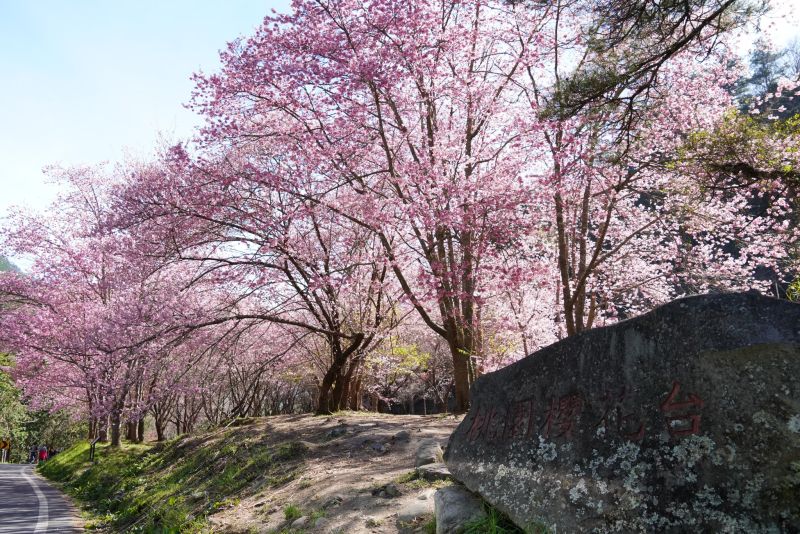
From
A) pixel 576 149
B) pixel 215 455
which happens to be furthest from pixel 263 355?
pixel 576 149

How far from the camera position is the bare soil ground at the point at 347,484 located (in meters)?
5.69

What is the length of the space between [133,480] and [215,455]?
14.1 ft

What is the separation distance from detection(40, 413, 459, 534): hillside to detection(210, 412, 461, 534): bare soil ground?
18 millimetres

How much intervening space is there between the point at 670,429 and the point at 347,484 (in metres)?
4.81

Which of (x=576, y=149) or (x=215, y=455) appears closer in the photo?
(x=576, y=149)

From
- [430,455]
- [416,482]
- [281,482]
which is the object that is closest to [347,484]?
[430,455]

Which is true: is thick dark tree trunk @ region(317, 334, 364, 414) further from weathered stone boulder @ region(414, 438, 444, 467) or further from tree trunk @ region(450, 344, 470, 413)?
weathered stone boulder @ region(414, 438, 444, 467)

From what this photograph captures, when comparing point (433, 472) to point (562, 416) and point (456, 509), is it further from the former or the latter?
point (562, 416)

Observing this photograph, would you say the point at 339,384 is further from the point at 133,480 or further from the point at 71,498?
the point at 71,498

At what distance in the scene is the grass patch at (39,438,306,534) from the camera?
8688 mm

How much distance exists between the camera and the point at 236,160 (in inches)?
514

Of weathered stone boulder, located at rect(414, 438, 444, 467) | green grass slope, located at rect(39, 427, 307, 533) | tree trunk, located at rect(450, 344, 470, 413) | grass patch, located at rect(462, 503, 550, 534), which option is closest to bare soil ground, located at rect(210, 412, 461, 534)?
weathered stone boulder, located at rect(414, 438, 444, 467)

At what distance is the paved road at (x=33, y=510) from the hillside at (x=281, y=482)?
24.2 inches

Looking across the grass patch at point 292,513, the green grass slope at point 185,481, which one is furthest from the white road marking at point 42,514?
the grass patch at point 292,513
